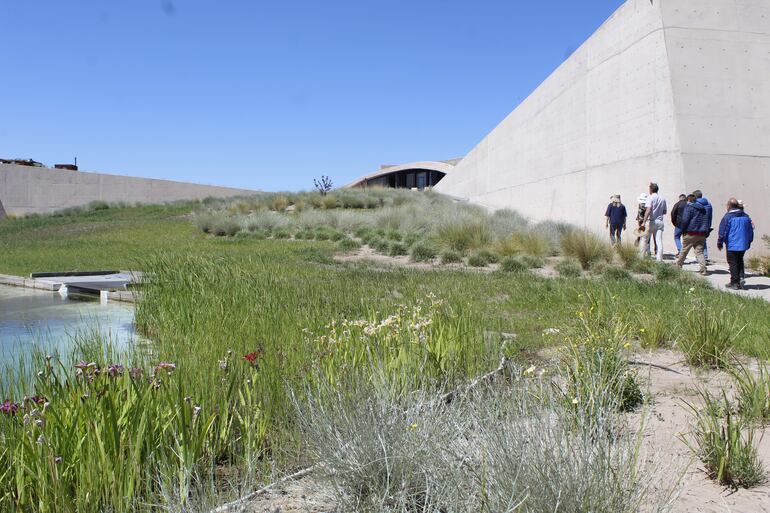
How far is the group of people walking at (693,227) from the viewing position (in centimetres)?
1151

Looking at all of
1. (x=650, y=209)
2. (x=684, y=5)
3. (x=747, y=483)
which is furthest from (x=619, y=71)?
(x=747, y=483)

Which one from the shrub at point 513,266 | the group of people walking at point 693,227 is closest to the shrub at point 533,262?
the shrub at point 513,266

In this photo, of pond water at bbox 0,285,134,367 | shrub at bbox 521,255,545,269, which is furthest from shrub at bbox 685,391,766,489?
shrub at bbox 521,255,545,269

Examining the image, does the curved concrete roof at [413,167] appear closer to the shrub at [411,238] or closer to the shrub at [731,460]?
the shrub at [411,238]

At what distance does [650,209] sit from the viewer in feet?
49.5

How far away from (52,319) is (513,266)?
845cm

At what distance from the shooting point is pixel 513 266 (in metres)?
13.3

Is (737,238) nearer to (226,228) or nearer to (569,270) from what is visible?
(569,270)

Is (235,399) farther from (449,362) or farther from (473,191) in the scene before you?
(473,191)

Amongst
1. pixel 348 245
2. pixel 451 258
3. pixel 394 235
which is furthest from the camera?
pixel 394 235

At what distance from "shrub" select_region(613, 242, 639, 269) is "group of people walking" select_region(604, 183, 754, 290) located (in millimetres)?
839

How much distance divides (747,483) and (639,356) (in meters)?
2.95

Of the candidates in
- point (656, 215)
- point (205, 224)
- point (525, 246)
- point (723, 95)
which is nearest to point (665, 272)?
point (656, 215)

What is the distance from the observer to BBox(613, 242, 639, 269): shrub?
13.8 m
